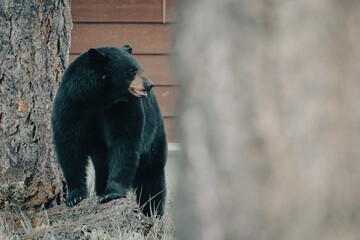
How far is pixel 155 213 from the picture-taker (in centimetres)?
390

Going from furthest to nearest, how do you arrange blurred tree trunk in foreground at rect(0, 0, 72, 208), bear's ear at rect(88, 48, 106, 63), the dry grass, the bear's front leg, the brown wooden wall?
the brown wooden wall
blurred tree trunk in foreground at rect(0, 0, 72, 208)
the bear's front leg
bear's ear at rect(88, 48, 106, 63)
the dry grass

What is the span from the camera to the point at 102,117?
3561mm

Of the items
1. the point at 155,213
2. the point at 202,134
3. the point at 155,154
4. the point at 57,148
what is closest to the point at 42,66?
the point at 57,148

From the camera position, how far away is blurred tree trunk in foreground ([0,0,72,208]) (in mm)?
3719

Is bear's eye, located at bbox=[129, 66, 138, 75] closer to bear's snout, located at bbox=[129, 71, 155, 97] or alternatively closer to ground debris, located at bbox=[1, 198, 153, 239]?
bear's snout, located at bbox=[129, 71, 155, 97]

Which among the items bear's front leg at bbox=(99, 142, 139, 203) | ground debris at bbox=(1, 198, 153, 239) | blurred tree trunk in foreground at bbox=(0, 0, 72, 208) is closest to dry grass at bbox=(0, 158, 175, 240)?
ground debris at bbox=(1, 198, 153, 239)

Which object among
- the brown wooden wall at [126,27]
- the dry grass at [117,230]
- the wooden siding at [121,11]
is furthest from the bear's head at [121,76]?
the wooden siding at [121,11]

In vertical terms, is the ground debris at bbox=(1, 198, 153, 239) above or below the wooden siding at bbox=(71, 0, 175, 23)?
below

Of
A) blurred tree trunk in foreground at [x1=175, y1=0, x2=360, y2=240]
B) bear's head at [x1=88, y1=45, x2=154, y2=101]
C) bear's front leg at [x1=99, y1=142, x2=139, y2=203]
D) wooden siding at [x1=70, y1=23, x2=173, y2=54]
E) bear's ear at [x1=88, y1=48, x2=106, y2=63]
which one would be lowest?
bear's front leg at [x1=99, y1=142, x2=139, y2=203]

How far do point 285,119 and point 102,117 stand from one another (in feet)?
8.66

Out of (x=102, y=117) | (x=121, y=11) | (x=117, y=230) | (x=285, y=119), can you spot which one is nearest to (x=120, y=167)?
(x=102, y=117)

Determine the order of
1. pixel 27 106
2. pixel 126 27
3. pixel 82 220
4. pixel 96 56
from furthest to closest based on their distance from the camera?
pixel 126 27 < pixel 27 106 < pixel 96 56 < pixel 82 220

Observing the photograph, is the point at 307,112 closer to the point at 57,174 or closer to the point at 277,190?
the point at 277,190

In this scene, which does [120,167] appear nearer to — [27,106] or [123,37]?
[27,106]
